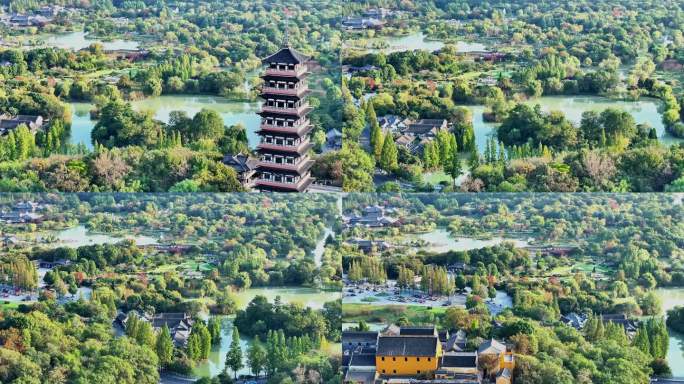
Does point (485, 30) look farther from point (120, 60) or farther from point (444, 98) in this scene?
point (120, 60)

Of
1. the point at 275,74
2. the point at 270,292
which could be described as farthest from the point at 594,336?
the point at 275,74

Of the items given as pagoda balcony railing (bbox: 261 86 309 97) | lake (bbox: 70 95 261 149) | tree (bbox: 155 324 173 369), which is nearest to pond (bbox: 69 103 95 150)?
lake (bbox: 70 95 261 149)

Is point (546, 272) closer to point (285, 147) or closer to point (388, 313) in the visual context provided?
point (388, 313)

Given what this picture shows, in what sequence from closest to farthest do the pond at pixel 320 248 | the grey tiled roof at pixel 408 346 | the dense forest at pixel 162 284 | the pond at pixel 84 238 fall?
the grey tiled roof at pixel 408 346 < the dense forest at pixel 162 284 < the pond at pixel 320 248 < the pond at pixel 84 238

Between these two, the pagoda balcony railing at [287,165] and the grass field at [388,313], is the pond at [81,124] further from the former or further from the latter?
the grass field at [388,313]

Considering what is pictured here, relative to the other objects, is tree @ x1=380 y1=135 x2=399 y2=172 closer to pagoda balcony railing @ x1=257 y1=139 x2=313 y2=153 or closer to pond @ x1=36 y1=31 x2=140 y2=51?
pagoda balcony railing @ x1=257 y1=139 x2=313 y2=153

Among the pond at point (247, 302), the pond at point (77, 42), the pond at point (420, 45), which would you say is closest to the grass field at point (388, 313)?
the pond at point (247, 302)
